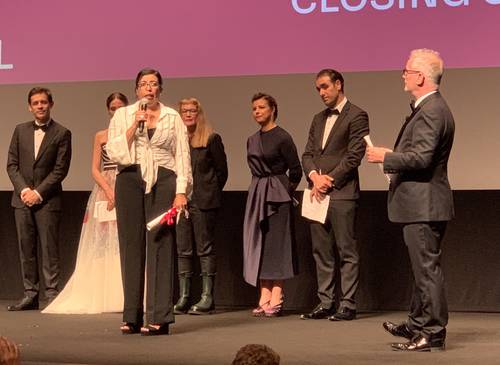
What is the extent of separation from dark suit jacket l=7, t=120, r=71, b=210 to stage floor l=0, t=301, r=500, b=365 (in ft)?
2.35

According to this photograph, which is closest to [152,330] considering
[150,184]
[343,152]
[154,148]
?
[150,184]

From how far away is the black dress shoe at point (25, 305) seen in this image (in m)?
6.48

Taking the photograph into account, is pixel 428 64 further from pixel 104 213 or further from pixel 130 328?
pixel 104 213

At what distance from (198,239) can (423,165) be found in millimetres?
2065

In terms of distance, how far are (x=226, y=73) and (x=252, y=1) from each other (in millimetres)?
455

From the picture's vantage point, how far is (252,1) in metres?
6.68

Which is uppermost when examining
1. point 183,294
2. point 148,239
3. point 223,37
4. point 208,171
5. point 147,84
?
point 223,37

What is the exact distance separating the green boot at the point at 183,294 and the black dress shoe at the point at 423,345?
1843 millimetres

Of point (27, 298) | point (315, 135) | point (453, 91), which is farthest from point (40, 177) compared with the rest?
point (453, 91)

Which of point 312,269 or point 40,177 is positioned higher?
point 40,177

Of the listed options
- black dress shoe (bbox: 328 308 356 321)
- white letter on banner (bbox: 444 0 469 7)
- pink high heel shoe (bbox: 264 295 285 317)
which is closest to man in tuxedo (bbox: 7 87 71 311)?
pink high heel shoe (bbox: 264 295 285 317)

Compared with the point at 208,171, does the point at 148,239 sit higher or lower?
lower

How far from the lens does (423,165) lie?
4.62 m

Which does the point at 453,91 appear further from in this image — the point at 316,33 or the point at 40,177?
the point at 40,177
